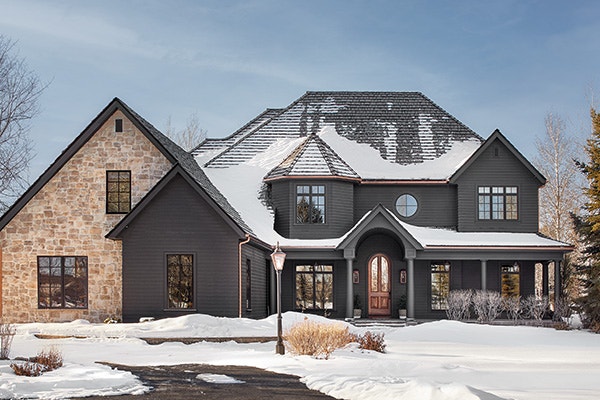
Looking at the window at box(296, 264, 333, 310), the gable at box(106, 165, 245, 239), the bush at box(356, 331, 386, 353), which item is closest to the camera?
the bush at box(356, 331, 386, 353)

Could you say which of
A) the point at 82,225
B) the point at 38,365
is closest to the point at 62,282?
the point at 82,225

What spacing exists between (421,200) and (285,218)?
5320mm


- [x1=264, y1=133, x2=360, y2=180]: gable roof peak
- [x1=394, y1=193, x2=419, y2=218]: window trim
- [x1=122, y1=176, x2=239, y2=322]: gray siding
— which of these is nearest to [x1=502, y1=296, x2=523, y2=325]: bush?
[x1=394, y1=193, x2=419, y2=218]: window trim

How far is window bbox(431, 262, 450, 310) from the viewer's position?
28.4 meters

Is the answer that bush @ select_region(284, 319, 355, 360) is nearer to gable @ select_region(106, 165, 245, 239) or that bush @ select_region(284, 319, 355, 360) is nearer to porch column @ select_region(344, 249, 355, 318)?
gable @ select_region(106, 165, 245, 239)

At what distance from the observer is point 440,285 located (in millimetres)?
28484

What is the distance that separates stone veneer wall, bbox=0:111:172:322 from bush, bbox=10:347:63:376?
9970mm

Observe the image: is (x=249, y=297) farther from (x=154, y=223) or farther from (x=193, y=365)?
(x=193, y=365)

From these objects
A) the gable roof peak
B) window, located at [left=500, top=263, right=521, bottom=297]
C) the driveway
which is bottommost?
the driveway

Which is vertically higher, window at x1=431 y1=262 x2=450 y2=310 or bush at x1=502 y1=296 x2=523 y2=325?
window at x1=431 y1=262 x2=450 y2=310

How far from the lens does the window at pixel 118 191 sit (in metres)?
24.1

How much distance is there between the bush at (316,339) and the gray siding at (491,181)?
13728 mm

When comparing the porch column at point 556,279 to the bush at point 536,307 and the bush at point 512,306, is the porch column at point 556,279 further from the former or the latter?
the bush at point 512,306

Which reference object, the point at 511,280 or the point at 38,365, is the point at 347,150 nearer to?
the point at 511,280
